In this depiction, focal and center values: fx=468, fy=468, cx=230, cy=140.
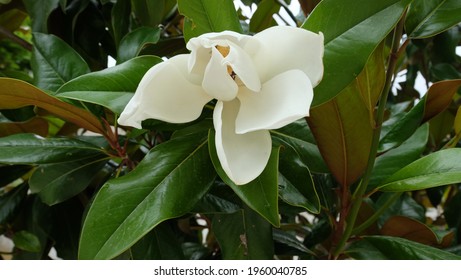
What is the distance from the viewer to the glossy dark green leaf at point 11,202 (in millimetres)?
785

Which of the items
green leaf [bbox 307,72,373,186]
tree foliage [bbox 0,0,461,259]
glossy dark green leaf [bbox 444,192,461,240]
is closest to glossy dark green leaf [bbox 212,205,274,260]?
tree foliage [bbox 0,0,461,259]

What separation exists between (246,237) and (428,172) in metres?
0.22

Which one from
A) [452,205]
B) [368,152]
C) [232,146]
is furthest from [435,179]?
[452,205]

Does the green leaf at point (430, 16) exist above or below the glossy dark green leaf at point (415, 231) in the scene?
above

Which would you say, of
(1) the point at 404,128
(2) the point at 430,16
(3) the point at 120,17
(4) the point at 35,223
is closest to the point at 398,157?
(1) the point at 404,128

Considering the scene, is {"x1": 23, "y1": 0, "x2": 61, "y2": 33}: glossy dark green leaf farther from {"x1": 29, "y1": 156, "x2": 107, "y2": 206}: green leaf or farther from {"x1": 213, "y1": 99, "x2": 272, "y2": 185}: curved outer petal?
{"x1": 213, "y1": 99, "x2": 272, "y2": 185}: curved outer petal

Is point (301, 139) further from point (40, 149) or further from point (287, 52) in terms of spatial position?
point (40, 149)

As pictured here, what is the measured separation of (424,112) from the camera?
1.95ft

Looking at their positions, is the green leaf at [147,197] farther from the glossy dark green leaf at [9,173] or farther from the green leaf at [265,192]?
the glossy dark green leaf at [9,173]

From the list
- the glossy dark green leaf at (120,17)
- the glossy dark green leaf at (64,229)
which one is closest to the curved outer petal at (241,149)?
the glossy dark green leaf at (120,17)

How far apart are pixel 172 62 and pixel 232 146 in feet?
0.28

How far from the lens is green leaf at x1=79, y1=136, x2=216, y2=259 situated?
0.40 m

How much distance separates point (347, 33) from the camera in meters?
0.41

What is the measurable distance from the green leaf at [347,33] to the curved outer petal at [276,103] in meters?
0.05
